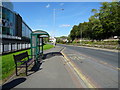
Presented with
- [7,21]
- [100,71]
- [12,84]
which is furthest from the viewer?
[7,21]

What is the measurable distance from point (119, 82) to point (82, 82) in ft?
5.09

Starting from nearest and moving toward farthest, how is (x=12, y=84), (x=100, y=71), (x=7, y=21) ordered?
(x=12, y=84), (x=100, y=71), (x=7, y=21)

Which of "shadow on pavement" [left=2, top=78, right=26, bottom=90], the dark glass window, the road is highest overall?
the dark glass window

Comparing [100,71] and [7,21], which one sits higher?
[7,21]

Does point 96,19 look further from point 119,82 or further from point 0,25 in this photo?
point 119,82

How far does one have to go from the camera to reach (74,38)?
3920 inches

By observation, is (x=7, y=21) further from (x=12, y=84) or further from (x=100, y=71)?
(x=100, y=71)

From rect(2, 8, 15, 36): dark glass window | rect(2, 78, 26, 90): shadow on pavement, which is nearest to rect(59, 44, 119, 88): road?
rect(2, 78, 26, 90): shadow on pavement

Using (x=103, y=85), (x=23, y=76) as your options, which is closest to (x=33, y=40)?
(x=23, y=76)

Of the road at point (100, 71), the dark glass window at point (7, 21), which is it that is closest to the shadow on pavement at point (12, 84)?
the road at point (100, 71)

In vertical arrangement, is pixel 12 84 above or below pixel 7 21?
below

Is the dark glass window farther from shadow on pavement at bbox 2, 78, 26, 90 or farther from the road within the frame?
shadow on pavement at bbox 2, 78, 26, 90

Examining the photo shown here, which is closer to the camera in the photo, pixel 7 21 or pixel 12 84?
pixel 12 84

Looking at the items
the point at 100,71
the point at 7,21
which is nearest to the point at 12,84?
the point at 100,71
